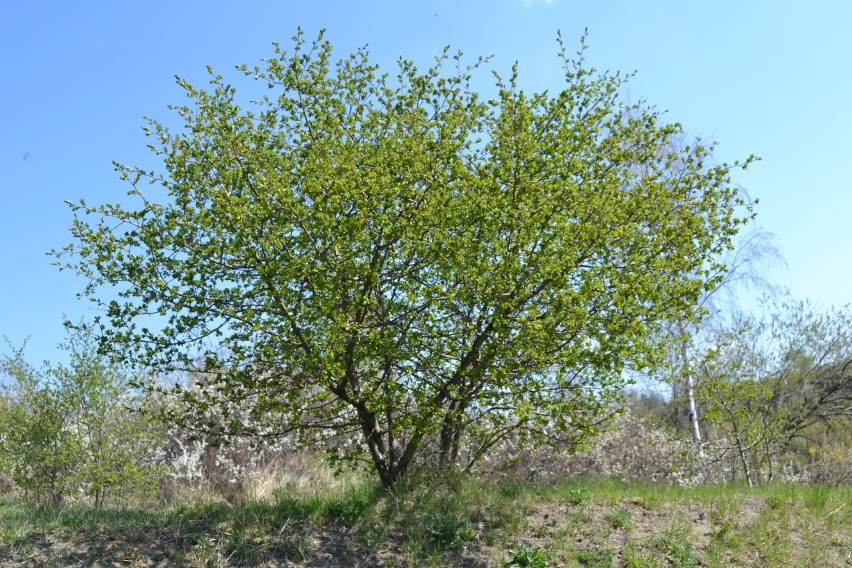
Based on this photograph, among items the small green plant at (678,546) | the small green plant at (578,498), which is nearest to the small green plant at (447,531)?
the small green plant at (578,498)

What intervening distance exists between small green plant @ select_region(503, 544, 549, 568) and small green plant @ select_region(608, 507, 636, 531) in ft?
3.51

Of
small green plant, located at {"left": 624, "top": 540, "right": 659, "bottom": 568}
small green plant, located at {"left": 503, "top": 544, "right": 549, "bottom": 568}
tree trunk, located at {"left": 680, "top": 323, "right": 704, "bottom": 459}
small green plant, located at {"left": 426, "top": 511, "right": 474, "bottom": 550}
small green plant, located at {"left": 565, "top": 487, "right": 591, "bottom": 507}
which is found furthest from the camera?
tree trunk, located at {"left": 680, "top": 323, "right": 704, "bottom": 459}

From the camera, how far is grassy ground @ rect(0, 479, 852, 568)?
703cm

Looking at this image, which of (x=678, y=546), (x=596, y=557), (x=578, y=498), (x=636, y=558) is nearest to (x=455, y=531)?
(x=596, y=557)

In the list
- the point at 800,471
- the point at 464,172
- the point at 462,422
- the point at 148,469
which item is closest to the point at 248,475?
the point at 148,469

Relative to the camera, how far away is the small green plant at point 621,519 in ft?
25.2

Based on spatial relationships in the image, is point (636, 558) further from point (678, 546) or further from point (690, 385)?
point (690, 385)

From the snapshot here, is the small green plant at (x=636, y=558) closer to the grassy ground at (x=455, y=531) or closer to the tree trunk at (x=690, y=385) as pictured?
the grassy ground at (x=455, y=531)

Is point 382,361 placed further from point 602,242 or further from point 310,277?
point 602,242

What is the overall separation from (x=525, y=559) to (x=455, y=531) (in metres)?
0.75

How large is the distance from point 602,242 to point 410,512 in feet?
10.6

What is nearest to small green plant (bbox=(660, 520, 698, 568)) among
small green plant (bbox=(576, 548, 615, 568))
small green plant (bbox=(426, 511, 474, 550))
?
small green plant (bbox=(576, 548, 615, 568))

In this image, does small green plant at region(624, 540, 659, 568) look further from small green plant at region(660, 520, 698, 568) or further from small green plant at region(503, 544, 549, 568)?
small green plant at region(503, 544, 549, 568)

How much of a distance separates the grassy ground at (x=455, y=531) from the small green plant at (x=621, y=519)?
0.04 ft
